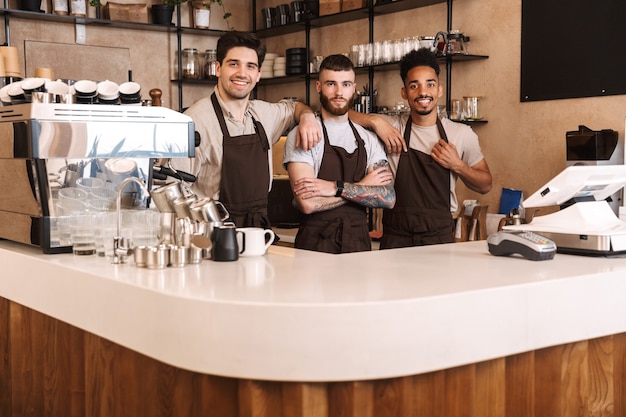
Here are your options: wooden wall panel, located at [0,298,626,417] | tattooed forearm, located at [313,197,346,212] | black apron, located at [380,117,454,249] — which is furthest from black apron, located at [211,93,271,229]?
wooden wall panel, located at [0,298,626,417]

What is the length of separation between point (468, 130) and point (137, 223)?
2.09 meters

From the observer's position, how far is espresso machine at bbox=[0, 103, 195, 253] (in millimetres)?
2732

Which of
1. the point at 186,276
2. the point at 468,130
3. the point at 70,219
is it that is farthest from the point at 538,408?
the point at 468,130

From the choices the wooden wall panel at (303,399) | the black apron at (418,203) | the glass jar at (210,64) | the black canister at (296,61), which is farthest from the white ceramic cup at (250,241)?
the glass jar at (210,64)

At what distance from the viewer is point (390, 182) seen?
12.7 feet

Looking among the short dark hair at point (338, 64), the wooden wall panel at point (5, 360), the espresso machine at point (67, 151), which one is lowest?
the wooden wall panel at point (5, 360)

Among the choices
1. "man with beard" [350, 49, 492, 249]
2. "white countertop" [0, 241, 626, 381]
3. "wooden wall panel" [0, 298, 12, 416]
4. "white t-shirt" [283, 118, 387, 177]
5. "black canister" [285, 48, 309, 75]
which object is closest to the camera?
"white countertop" [0, 241, 626, 381]

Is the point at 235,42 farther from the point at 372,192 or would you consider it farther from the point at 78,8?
the point at 78,8

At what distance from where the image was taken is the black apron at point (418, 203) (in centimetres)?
403

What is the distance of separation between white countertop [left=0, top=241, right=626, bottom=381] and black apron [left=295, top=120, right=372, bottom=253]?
1176mm

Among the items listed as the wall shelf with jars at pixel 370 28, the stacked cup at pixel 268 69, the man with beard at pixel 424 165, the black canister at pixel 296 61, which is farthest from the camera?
the stacked cup at pixel 268 69

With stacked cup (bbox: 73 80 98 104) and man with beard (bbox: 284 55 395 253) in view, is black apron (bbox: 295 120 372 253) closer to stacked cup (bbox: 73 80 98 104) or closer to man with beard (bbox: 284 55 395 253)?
man with beard (bbox: 284 55 395 253)

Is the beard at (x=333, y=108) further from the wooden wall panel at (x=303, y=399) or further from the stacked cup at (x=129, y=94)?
the wooden wall panel at (x=303, y=399)

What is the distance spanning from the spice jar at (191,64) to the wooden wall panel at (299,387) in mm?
4613
